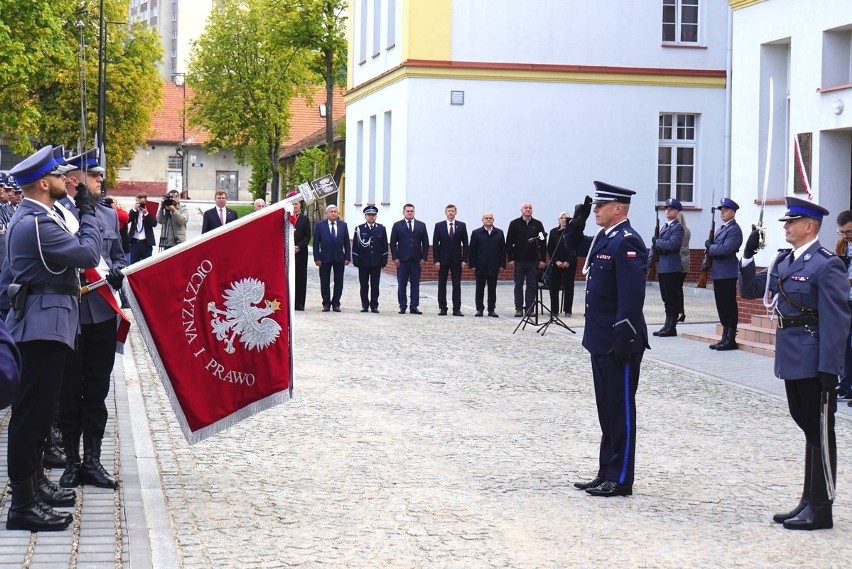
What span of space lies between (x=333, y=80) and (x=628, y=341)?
146 feet

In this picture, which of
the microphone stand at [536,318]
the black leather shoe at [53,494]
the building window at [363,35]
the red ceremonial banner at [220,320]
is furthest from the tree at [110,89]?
the black leather shoe at [53,494]

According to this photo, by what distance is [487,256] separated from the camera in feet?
75.9

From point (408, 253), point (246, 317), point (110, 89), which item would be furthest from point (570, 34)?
point (110, 89)

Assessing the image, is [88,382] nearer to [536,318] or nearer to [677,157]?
[536,318]

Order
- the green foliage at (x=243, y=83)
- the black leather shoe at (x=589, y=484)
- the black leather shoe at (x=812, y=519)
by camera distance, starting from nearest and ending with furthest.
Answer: the black leather shoe at (x=812, y=519)
the black leather shoe at (x=589, y=484)
the green foliage at (x=243, y=83)

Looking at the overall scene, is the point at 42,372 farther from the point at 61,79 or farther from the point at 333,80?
the point at 61,79

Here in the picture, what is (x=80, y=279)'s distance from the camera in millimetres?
7863

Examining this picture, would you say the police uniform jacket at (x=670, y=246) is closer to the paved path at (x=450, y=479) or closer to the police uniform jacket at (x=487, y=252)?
the paved path at (x=450, y=479)

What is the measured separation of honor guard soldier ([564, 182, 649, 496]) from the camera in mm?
8070

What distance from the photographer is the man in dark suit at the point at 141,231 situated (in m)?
22.8

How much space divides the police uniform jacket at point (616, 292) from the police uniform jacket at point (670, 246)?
1062 centimetres

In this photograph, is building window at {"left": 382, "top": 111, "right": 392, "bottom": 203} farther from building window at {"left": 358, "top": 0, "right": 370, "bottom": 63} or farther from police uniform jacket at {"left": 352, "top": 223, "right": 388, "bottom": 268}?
police uniform jacket at {"left": 352, "top": 223, "right": 388, "bottom": 268}

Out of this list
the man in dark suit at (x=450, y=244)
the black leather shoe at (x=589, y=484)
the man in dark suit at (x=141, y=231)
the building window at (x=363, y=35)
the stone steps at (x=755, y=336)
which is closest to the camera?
the black leather shoe at (x=589, y=484)

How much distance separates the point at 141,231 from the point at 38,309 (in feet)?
52.8
